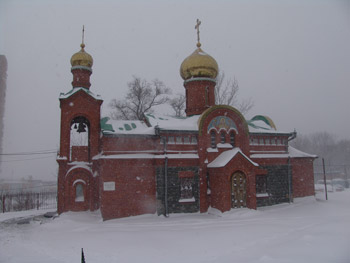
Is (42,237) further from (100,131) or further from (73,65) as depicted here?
(73,65)

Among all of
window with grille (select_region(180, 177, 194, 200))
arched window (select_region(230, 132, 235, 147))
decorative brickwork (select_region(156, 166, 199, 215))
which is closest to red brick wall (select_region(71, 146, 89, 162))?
decorative brickwork (select_region(156, 166, 199, 215))

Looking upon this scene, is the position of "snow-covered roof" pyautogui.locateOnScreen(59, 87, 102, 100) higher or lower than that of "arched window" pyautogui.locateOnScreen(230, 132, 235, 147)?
higher

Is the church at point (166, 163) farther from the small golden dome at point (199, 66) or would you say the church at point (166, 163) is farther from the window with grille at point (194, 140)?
the small golden dome at point (199, 66)

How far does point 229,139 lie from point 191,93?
3861mm

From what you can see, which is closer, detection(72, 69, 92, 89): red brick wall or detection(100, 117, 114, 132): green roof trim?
detection(100, 117, 114, 132): green roof trim

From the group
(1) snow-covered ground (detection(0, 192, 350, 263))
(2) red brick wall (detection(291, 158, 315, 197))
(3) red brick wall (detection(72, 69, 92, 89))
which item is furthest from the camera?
(2) red brick wall (detection(291, 158, 315, 197))

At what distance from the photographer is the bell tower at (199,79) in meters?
16.1

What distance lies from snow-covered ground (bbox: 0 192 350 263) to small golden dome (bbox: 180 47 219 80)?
7897mm

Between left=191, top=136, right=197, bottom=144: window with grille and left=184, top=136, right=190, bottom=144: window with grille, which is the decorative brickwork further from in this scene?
left=191, top=136, right=197, bottom=144: window with grille

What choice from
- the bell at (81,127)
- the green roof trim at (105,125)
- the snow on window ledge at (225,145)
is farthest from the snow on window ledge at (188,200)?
the bell at (81,127)

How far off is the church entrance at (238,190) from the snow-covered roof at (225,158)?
82 cm

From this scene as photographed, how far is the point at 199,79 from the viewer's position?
16.2 meters

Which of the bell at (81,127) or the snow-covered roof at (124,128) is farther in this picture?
the bell at (81,127)

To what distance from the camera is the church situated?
41.1 feet
